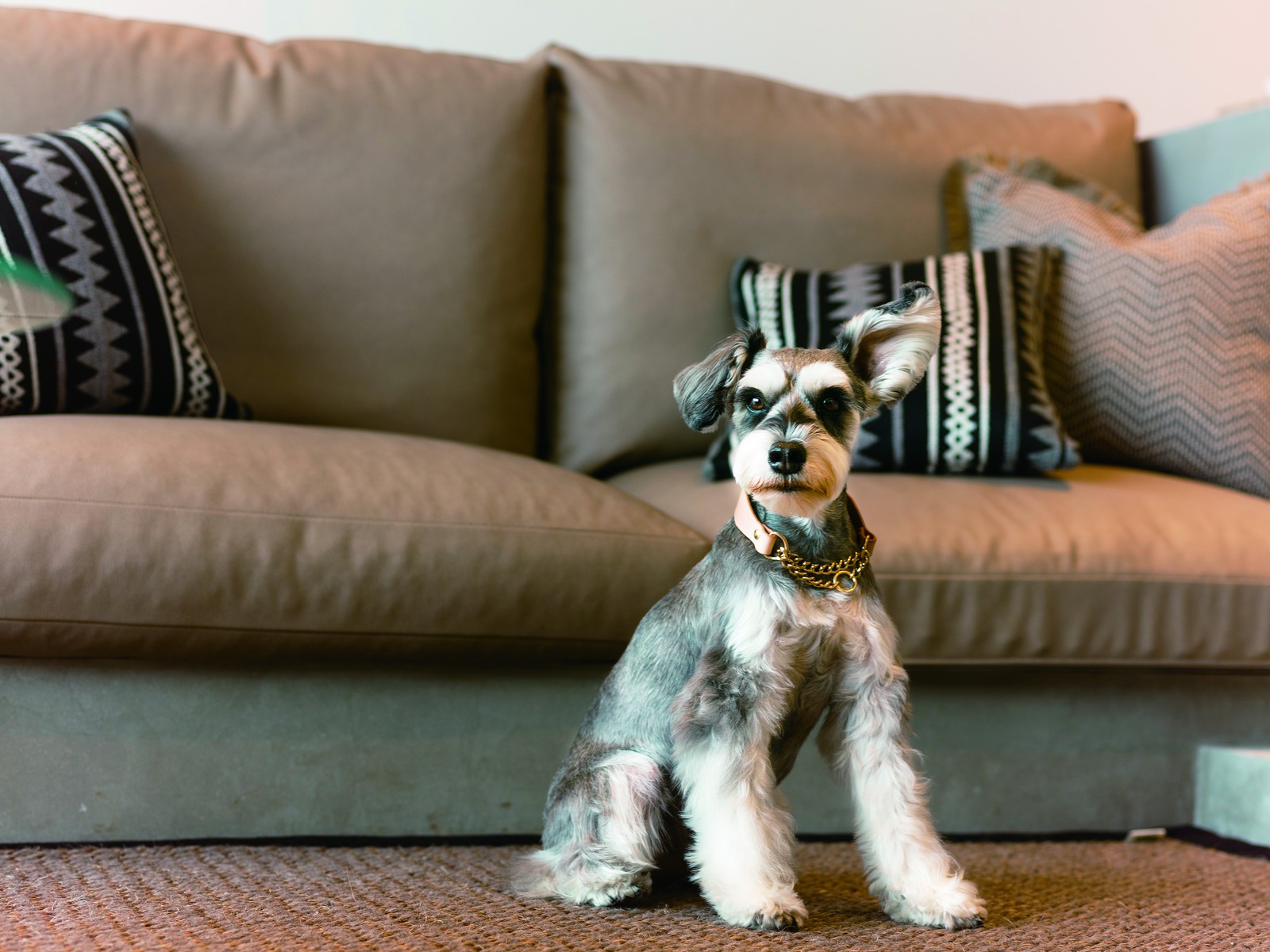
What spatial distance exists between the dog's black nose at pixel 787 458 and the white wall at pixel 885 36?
1982 mm

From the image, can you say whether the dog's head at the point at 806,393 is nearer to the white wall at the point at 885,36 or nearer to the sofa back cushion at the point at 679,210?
the sofa back cushion at the point at 679,210

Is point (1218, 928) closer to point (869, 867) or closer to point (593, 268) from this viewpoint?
point (869, 867)

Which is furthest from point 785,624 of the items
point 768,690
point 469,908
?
point 469,908

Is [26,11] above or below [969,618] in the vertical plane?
above

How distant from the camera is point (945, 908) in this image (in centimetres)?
121

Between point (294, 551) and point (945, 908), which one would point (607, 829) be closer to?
point (945, 908)

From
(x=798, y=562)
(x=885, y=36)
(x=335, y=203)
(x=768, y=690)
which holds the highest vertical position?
(x=885, y=36)

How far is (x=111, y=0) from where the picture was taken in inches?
100

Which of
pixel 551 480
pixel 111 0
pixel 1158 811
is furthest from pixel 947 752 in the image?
pixel 111 0

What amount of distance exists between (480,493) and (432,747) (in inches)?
14.6

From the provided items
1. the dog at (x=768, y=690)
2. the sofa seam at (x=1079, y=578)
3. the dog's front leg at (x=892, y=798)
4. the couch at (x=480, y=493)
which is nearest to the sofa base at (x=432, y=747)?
the couch at (x=480, y=493)

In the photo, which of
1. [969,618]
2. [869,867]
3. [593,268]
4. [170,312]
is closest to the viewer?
[869,867]

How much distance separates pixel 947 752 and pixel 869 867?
1.68 ft

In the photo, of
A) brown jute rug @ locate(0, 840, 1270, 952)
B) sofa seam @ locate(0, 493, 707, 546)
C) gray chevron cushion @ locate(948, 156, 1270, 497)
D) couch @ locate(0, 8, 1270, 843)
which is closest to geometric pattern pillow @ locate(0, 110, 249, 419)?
couch @ locate(0, 8, 1270, 843)
